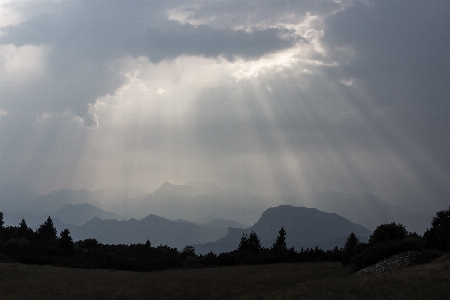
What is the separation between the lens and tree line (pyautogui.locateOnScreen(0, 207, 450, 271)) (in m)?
35.7

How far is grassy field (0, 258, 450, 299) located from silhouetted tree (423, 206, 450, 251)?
6.96 m

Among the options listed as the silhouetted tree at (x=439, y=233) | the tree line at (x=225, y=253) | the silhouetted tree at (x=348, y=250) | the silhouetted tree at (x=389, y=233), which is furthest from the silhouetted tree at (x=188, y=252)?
the silhouetted tree at (x=439, y=233)

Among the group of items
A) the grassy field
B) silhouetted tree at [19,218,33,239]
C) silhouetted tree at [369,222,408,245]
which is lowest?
the grassy field

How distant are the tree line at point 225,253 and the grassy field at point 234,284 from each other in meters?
4.35

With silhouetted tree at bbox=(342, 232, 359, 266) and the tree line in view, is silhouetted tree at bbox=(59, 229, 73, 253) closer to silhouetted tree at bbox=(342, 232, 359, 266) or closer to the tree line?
the tree line

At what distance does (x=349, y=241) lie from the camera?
53.1 m

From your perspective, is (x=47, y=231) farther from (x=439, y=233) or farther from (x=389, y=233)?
(x=439, y=233)

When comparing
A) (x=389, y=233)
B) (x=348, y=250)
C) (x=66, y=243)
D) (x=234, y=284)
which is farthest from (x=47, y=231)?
(x=389, y=233)

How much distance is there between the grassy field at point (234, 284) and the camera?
22.5 m

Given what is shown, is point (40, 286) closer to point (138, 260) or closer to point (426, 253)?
point (138, 260)

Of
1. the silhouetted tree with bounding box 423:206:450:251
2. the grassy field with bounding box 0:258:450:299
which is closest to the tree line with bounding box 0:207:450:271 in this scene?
the silhouetted tree with bounding box 423:206:450:251

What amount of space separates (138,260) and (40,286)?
57.3 feet

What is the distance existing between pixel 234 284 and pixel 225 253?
59.0ft

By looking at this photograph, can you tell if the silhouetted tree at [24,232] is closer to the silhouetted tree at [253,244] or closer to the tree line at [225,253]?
the tree line at [225,253]
